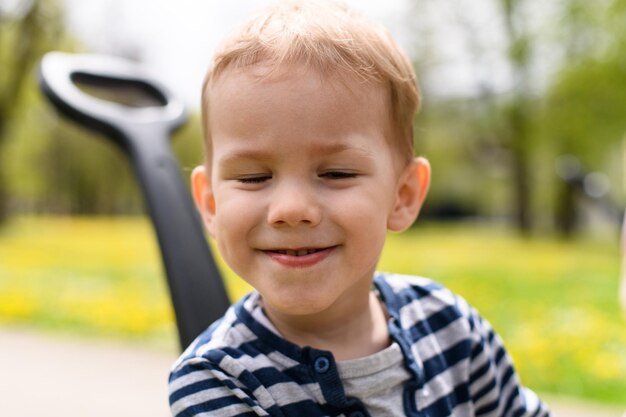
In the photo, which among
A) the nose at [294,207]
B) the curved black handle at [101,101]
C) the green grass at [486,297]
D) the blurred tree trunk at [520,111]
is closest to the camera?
the nose at [294,207]

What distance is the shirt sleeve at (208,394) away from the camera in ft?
2.91

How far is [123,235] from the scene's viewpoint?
38.8ft

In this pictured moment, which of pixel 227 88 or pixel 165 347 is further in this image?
pixel 165 347

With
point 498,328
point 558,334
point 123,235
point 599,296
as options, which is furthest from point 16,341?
point 123,235

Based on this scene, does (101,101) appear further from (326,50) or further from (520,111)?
(520,111)

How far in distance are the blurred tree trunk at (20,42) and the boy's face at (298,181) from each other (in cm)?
1091

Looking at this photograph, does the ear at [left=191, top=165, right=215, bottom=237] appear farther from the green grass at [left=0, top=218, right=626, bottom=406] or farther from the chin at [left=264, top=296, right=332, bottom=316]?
the green grass at [left=0, top=218, right=626, bottom=406]

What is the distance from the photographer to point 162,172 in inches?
55.1

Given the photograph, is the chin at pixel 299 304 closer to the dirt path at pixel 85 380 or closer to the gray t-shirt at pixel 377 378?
the gray t-shirt at pixel 377 378

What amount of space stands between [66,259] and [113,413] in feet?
16.8

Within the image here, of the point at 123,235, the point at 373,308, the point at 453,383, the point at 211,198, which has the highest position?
the point at 211,198

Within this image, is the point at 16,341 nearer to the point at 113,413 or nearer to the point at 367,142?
the point at 113,413

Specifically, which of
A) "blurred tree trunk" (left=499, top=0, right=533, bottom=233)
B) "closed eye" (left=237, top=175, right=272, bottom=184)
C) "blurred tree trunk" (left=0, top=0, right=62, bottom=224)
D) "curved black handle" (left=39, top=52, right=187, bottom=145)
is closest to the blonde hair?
"closed eye" (left=237, top=175, right=272, bottom=184)

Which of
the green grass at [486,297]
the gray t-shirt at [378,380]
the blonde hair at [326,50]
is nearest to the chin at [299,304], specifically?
the gray t-shirt at [378,380]
